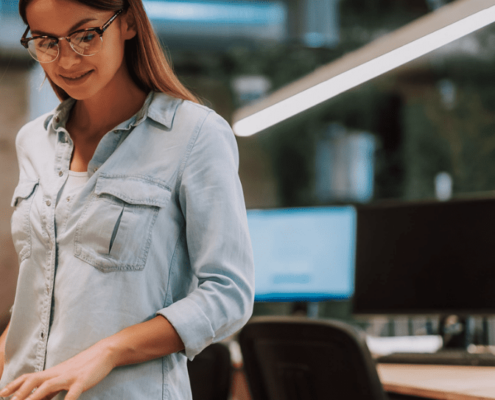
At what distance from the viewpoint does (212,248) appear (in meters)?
0.80

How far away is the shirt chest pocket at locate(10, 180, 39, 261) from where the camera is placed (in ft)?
2.98

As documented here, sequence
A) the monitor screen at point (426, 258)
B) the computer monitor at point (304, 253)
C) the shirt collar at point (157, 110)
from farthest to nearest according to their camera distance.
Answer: the computer monitor at point (304, 253)
the monitor screen at point (426, 258)
the shirt collar at point (157, 110)

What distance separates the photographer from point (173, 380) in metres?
0.84

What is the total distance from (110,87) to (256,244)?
1.76 metres

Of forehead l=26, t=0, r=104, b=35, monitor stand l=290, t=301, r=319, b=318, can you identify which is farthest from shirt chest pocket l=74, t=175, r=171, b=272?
monitor stand l=290, t=301, r=319, b=318

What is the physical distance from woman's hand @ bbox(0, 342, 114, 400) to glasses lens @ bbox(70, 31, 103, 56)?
0.43 m

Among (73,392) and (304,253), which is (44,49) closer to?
(73,392)

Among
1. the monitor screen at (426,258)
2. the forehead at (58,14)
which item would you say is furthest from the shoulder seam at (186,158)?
the monitor screen at (426,258)

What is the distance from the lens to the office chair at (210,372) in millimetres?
1855

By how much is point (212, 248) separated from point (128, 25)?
388 mm

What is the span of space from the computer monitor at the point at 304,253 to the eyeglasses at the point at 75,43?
170 centimetres

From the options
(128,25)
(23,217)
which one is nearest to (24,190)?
(23,217)

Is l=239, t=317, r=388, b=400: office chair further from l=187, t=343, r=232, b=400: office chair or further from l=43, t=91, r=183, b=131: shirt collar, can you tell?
l=43, t=91, r=183, b=131: shirt collar

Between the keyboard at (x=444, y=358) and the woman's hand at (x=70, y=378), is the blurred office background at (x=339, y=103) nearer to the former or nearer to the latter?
the keyboard at (x=444, y=358)
